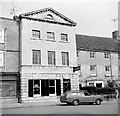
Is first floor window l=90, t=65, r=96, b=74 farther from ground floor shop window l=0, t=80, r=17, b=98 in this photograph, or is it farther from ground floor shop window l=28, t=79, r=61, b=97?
ground floor shop window l=0, t=80, r=17, b=98

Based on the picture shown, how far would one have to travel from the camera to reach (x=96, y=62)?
3478 centimetres

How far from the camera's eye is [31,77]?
83.7ft

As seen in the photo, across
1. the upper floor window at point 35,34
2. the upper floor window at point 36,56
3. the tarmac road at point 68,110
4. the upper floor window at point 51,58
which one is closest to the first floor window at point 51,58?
the upper floor window at point 51,58

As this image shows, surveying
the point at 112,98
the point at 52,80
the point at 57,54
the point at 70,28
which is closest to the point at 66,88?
the point at 52,80

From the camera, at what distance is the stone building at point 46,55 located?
2544cm

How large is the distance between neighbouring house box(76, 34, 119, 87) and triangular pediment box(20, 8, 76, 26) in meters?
6.47

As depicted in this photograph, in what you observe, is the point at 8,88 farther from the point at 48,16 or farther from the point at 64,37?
the point at 48,16

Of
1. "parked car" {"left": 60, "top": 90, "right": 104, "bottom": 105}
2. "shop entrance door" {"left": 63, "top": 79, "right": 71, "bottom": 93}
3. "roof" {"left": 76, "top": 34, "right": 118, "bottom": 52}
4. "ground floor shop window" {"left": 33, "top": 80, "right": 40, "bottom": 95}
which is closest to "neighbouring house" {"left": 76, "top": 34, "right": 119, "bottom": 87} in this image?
"roof" {"left": 76, "top": 34, "right": 118, "bottom": 52}

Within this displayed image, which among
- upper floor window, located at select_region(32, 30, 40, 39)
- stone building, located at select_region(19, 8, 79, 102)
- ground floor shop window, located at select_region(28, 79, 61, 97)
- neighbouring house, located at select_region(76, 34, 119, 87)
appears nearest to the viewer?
ground floor shop window, located at select_region(28, 79, 61, 97)

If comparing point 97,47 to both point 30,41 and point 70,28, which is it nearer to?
point 70,28

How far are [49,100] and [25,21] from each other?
32.8ft

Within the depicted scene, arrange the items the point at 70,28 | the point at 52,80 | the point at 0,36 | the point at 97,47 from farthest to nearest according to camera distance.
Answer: the point at 97,47 → the point at 70,28 → the point at 52,80 → the point at 0,36

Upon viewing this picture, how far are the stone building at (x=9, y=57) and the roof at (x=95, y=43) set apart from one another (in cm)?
1133

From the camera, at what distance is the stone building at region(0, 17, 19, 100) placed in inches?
969
